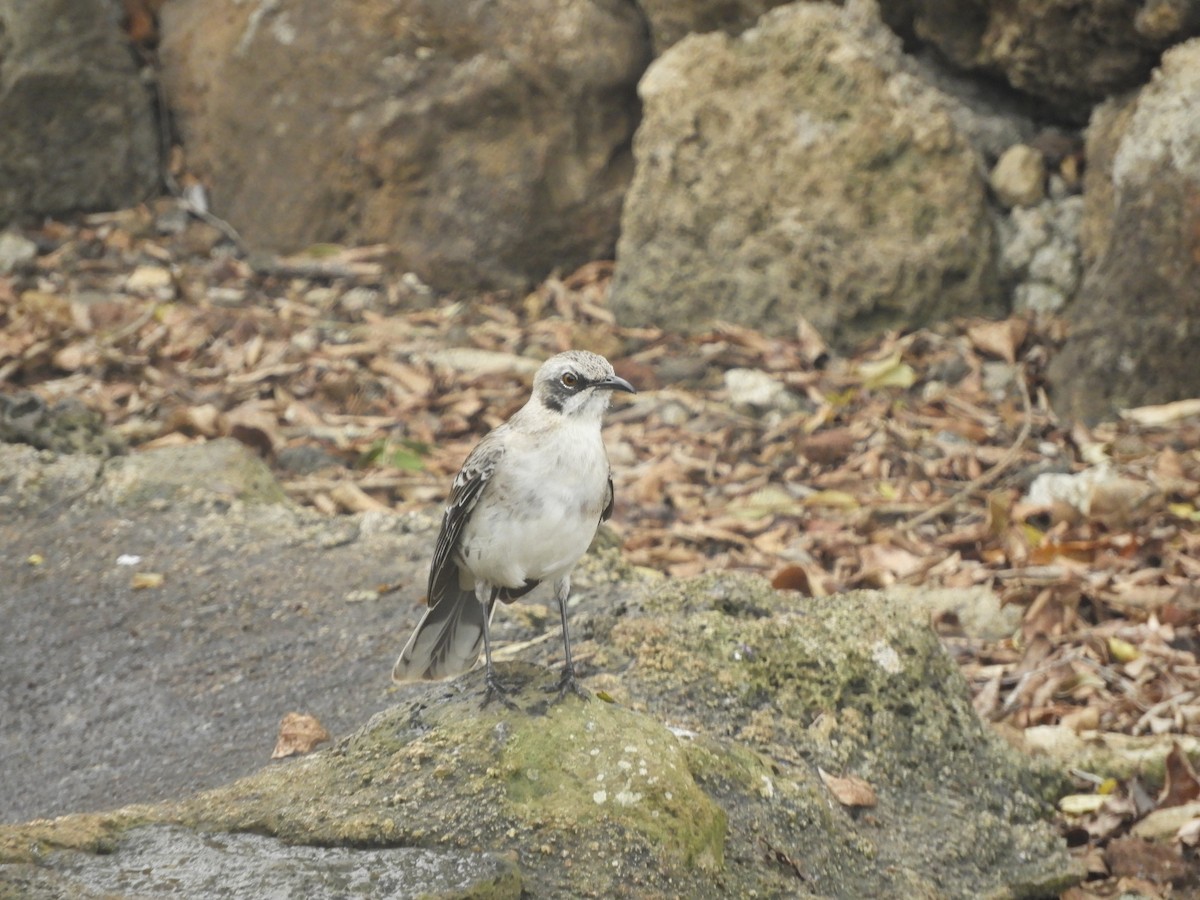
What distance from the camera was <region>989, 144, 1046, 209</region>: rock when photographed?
8.55m

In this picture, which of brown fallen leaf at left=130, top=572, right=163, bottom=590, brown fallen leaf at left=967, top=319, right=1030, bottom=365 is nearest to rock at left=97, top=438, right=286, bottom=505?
brown fallen leaf at left=130, top=572, right=163, bottom=590

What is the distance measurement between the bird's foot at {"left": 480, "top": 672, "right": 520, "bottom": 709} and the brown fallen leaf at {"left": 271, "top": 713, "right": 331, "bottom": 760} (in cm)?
94

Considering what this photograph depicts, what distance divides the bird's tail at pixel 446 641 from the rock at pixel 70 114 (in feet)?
24.7

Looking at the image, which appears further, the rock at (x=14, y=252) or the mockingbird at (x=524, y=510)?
the rock at (x=14, y=252)

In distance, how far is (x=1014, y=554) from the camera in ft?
20.9

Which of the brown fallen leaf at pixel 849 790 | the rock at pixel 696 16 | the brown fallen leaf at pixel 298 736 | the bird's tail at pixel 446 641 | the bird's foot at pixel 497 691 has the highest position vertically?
the rock at pixel 696 16

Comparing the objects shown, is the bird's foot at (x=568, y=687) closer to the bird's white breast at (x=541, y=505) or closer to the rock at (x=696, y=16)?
the bird's white breast at (x=541, y=505)

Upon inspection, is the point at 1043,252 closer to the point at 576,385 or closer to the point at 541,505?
Result: the point at 576,385

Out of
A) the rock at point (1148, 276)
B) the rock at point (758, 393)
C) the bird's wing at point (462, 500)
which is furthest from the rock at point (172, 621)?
the rock at point (1148, 276)

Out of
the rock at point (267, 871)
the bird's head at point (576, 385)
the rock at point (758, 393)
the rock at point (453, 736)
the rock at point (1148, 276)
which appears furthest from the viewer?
the rock at point (758, 393)

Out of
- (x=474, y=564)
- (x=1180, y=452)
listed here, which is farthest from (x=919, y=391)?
(x=474, y=564)

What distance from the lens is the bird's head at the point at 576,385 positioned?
412 centimetres

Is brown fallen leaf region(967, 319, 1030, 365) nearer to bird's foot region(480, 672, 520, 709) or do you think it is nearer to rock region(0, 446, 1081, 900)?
rock region(0, 446, 1081, 900)

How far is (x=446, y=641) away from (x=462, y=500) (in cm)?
48
